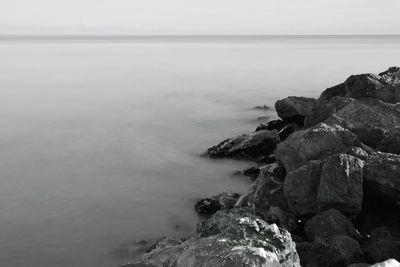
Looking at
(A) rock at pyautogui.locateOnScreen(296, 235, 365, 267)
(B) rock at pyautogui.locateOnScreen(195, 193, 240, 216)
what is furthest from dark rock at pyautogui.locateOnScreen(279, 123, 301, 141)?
(A) rock at pyautogui.locateOnScreen(296, 235, 365, 267)

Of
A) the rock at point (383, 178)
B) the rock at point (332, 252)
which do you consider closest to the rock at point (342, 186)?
the rock at point (383, 178)

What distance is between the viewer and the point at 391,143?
13.9 meters

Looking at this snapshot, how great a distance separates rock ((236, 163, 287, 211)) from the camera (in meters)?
13.4

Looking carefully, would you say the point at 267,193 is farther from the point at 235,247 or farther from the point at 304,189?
the point at 235,247

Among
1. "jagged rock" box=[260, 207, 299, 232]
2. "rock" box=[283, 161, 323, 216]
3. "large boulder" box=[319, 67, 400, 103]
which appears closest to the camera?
"jagged rock" box=[260, 207, 299, 232]

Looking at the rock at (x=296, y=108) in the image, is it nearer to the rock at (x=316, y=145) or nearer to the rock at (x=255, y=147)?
the rock at (x=255, y=147)

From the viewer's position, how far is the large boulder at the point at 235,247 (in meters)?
7.52

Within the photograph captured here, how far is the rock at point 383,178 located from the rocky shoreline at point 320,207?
3cm

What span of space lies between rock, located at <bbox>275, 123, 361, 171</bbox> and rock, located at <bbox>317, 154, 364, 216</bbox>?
1.57 meters

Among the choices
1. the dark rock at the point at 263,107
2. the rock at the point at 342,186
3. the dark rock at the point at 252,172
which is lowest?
the dark rock at the point at 263,107

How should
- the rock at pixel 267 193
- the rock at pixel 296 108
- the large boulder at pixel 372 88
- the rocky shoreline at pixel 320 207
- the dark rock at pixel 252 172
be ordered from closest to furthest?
the rocky shoreline at pixel 320 207
the rock at pixel 267 193
the large boulder at pixel 372 88
the dark rock at pixel 252 172
the rock at pixel 296 108

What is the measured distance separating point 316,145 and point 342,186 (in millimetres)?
2341

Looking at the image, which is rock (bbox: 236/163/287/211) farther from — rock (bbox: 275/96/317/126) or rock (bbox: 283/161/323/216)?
rock (bbox: 275/96/317/126)

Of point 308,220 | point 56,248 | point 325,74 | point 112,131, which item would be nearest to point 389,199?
point 308,220
